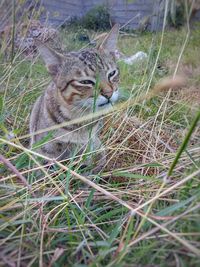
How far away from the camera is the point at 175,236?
670mm

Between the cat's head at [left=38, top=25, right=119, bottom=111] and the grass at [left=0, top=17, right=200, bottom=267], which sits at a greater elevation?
the cat's head at [left=38, top=25, right=119, bottom=111]

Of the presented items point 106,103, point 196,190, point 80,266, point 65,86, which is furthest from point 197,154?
point 65,86

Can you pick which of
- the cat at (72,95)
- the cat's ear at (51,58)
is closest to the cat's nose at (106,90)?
the cat at (72,95)

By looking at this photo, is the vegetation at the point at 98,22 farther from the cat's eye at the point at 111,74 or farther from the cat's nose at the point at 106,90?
the cat's nose at the point at 106,90

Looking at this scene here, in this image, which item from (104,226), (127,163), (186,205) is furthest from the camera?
(127,163)

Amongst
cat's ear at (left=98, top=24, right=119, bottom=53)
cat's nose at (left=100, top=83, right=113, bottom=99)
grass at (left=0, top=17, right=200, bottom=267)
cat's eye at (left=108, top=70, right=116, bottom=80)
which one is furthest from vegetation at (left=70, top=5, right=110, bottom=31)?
grass at (left=0, top=17, right=200, bottom=267)

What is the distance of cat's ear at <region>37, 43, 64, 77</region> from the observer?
1569mm

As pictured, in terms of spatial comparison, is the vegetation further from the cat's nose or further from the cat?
the cat's nose

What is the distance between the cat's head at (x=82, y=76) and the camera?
4.96 feet

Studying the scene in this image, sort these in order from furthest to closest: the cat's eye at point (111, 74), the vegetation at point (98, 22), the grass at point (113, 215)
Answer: the vegetation at point (98, 22) → the cat's eye at point (111, 74) → the grass at point (113, 215)

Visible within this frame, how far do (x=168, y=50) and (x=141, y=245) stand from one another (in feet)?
6.44

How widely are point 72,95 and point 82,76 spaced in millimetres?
96

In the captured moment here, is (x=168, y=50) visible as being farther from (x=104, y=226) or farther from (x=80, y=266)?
(x=80, y=266)

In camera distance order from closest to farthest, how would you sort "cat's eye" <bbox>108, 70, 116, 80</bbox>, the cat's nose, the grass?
the grass, the cat's nose, "cat's eye" <bbox>108, 70, 116, 80</bbox>
